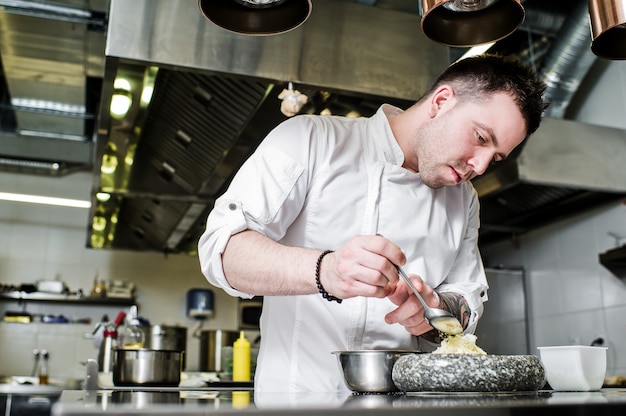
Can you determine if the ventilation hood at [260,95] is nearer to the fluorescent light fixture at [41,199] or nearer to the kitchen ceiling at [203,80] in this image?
the kitchen ceiling at [203,80]

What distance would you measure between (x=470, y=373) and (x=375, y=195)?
0.65 metres

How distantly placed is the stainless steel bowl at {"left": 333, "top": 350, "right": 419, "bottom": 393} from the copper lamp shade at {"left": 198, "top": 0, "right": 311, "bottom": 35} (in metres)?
0.73

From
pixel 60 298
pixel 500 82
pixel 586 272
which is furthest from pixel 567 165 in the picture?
pixel 60 298

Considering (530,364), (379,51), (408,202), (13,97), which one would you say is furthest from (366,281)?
(13,97)

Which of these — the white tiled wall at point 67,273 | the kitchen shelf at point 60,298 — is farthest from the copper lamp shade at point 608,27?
the white tiled wall at point 67,273

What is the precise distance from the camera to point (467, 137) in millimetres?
1500

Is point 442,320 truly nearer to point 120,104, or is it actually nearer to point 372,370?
point 372,370

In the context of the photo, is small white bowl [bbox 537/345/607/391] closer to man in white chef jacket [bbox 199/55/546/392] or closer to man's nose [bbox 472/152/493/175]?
man in white chef jacket [bbox 199/55/546/392]

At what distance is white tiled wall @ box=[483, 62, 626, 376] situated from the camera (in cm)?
402

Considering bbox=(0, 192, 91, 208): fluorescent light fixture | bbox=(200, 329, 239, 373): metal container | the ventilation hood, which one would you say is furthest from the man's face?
bbox=(0, 192, 91, 208): fluorescent light fixture

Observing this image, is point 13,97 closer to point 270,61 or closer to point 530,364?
point 270,61

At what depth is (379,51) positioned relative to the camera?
2.71 m

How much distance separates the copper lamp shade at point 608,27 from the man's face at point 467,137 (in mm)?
233

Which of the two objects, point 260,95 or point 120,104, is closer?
point 260,95
